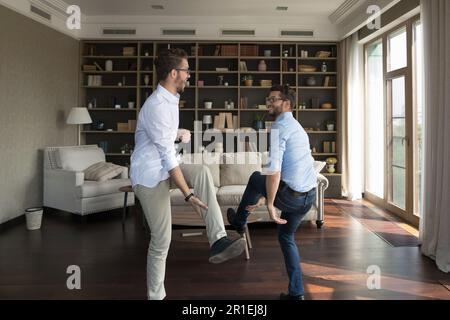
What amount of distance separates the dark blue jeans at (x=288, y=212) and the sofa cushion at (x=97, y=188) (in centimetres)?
331

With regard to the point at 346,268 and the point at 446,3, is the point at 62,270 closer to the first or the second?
the point at 346,268

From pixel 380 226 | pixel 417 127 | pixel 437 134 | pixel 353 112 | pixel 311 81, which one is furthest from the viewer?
pixel 311 81

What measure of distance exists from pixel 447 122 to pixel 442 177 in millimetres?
526

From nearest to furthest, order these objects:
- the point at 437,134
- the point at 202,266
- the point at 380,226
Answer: the point at 202,266 → the point at 437,134 → the point at 380,226

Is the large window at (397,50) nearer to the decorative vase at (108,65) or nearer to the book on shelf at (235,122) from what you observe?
the book on shelf at (235,122)

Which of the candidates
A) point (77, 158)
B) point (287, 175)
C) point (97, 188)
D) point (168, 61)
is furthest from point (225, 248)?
point (77, 158)

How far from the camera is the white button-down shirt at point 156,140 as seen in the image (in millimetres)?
1981

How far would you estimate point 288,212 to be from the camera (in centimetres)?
251

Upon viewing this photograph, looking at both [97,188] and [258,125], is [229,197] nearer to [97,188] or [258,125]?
[97,188]

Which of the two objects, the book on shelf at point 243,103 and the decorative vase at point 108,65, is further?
the book on shelf at point 243,103

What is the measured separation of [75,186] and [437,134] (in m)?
4.53

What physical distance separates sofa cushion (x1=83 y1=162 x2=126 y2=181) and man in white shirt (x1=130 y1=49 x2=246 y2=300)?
379 centimetres

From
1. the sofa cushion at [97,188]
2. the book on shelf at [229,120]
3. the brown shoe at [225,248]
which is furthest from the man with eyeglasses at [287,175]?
the book on shelf at [229,120]

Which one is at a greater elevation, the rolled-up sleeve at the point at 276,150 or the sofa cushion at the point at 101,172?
the rolled-up sleeve at the point at 276,150
